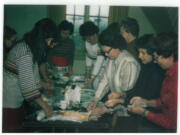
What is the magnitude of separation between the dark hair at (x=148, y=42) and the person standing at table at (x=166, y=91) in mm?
49

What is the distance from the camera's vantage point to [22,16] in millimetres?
2094

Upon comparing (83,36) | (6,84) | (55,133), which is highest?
(83,36)

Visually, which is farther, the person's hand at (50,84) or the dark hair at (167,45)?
the person's hand at (50,84)

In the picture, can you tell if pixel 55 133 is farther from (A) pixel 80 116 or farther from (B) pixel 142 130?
(B) pixel 142 130

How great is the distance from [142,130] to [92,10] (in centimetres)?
138

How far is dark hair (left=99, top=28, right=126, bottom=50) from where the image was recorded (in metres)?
2.05

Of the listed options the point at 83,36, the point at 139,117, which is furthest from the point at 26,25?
the point at 139,117

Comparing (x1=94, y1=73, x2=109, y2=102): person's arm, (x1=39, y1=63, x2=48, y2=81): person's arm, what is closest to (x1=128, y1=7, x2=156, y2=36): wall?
(x1=94, y1=73, x2=109, y2=102): person's arm

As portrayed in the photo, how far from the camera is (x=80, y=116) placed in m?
1.95

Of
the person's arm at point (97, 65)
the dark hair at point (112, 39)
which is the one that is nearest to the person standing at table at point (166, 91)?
the dark hair at point (112, 39)

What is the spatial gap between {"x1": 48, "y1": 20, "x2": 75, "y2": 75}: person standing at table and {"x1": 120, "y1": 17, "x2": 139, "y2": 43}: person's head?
0.55 metres

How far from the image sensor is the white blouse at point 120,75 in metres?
2.06

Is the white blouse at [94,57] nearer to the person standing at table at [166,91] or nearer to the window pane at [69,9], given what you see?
the window pane at [69,9]

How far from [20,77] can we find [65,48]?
55cm
